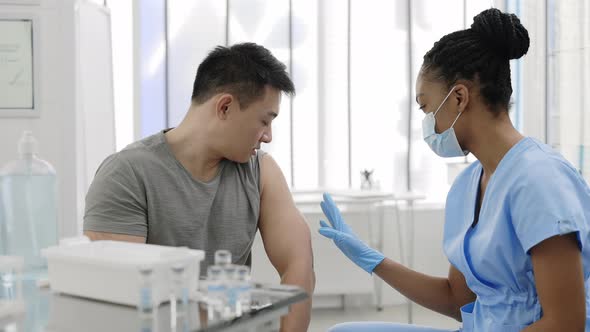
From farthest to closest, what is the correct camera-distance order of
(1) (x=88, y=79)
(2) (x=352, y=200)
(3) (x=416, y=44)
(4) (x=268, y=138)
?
1. (3) (x=416, y=44)
2. (2) (x=352, y=200)
3. (1) (x=88, y=79)
4. (4) (x=268, y=138)

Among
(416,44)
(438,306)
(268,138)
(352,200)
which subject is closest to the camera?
(268,138)

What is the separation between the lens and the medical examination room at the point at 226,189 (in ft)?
2.94

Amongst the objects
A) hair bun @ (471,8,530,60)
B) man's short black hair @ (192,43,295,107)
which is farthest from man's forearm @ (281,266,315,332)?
hair bun @ (471,8,530,60)

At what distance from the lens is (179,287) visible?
0.87 metres

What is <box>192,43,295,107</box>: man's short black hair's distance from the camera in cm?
155

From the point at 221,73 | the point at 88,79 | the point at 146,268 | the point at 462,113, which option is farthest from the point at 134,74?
the point at 146,268

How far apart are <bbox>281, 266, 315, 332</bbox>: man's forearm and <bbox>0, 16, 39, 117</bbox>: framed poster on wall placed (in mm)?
985

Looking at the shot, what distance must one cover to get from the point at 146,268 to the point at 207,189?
0.73 meters

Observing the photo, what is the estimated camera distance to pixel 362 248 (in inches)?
69.5

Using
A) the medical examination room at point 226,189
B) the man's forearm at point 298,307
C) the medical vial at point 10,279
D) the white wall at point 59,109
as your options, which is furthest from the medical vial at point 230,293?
the white wall at point 59,109

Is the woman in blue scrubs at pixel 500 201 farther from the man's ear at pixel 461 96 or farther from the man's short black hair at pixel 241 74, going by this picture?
the man's short black hair at pixel 241 74

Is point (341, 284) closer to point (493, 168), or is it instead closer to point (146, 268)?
point (493, 168)

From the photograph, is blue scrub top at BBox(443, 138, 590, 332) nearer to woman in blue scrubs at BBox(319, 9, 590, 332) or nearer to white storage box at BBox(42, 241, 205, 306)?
woman in blue scrubs at BBox(319, 9, 590, 332)

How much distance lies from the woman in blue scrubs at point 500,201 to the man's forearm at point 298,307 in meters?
0.16
